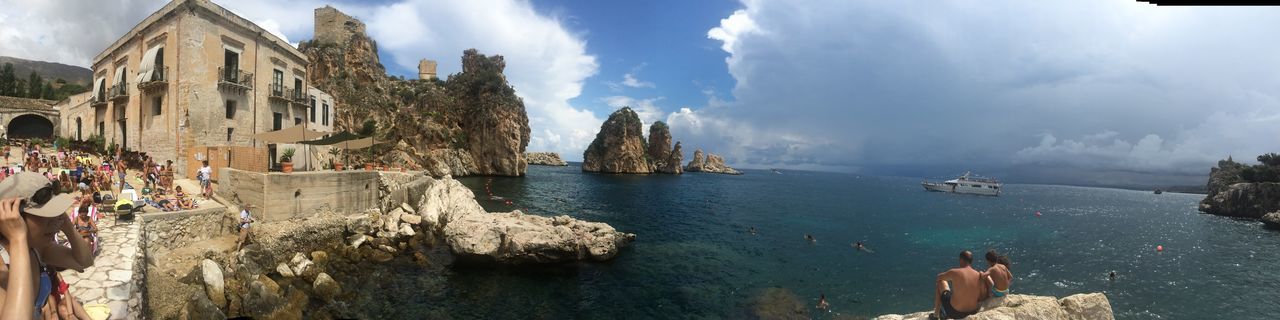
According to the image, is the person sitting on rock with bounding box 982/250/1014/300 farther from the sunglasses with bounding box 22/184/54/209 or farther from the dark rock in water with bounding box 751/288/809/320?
the sunglasses with bounding box 22/184/54/209

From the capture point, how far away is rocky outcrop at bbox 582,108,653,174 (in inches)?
4454

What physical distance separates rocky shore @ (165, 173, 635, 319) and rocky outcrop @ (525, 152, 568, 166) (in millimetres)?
148813

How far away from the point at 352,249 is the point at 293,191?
3.33m

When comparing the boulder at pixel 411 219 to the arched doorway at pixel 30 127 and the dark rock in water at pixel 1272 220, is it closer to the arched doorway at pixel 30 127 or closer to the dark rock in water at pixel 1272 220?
the arched doorway at pixel 30 127

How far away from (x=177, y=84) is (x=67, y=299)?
24.7 m

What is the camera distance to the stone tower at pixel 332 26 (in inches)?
2613

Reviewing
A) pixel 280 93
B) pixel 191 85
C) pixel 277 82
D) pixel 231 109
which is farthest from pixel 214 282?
pixel 277 82

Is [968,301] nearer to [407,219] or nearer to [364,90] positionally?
[407,219]

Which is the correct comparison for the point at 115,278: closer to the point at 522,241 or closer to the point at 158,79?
the point at 522,241

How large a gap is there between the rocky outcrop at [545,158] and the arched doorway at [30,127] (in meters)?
129

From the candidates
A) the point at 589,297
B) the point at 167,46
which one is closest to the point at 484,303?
the point at 589,297

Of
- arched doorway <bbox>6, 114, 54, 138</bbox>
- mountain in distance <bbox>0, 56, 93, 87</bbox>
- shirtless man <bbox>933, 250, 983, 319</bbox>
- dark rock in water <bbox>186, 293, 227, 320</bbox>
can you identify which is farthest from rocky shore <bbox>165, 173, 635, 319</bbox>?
mountain in distance <bbox>0, 56, 93, 87</bbox>

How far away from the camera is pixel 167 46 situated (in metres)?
21.0

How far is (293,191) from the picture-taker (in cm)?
1705
